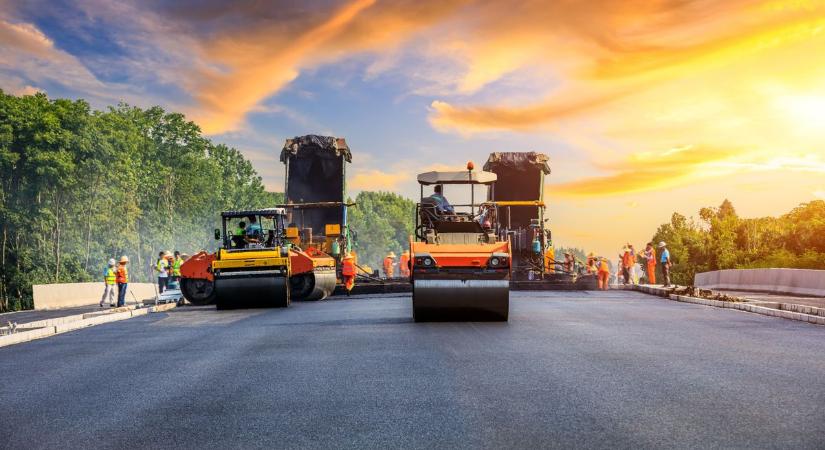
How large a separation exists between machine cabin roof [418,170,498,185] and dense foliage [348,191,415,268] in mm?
122653

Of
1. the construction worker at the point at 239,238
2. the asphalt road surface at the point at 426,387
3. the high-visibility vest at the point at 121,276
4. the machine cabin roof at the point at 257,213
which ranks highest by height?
the machine cabin roof at the point at 257,213

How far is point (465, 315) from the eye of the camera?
16.4 m

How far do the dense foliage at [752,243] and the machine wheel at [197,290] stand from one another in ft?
109

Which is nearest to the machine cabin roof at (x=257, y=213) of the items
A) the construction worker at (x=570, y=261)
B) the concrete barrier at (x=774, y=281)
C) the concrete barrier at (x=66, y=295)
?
the concrete barrier at (x=66, y=295)

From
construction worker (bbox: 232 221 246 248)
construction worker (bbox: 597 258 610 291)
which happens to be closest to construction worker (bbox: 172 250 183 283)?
construction worker (bbox: 232 221 246 248)

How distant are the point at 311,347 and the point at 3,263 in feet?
166

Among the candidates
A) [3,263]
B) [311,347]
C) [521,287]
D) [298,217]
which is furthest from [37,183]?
[311,347]

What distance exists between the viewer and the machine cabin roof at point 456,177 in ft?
58.1

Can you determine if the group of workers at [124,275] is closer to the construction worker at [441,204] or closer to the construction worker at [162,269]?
the construction worker at [162,269]

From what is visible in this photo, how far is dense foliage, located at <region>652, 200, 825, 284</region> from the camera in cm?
5141

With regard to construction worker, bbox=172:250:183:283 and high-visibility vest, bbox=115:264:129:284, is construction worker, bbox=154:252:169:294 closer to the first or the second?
construction worker, bbox=172:250:183:283

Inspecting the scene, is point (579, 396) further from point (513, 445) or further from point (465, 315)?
point (465, 315)

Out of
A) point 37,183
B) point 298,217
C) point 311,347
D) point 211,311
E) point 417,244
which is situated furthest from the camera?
point 37,183

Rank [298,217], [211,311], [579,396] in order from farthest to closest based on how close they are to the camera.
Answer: [298,217] → [211,311] → [579,396]
